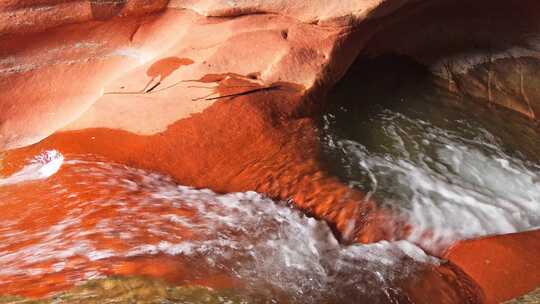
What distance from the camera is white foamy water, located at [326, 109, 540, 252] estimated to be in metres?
3.53

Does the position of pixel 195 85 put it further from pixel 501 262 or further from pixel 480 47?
pixel 480 47

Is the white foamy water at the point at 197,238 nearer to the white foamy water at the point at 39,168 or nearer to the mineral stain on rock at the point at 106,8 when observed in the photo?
the white foamy water at the point at 39,168

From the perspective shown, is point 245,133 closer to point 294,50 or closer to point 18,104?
point 294,50

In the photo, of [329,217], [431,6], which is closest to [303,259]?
[329,217]

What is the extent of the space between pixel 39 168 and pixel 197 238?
144 centimetres

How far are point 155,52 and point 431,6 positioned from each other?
109 inches

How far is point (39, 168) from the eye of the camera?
3.67 meters

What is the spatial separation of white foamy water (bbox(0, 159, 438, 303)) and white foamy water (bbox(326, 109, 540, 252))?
423mm

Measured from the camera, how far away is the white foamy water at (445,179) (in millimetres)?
3529

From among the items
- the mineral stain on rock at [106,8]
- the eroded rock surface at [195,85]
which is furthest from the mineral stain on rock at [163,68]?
the mineral stain on rock at [106,8]

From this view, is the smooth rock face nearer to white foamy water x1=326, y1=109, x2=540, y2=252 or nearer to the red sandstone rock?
white foamy water x1=326, y1=109, x2=540, y2=252

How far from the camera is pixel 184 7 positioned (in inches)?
179

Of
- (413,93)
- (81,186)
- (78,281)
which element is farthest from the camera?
(413,93)

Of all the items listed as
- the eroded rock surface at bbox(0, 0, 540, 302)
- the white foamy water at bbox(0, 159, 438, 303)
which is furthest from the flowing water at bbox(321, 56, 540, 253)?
the white foamy water at bbox(0, 159, 438, 303)
